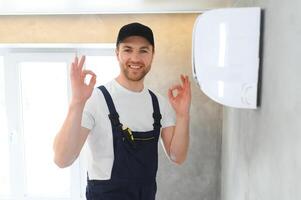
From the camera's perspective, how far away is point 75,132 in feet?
4.07

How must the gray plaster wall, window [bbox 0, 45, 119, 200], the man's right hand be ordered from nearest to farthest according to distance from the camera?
the gray plaster wall < the man's right hand < window [bbox 0, 45, 119, 200]

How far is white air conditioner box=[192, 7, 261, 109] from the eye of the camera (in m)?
0.94

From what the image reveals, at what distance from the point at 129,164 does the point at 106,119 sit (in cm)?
24

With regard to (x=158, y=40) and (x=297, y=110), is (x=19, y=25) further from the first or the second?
(x=297, y=110)

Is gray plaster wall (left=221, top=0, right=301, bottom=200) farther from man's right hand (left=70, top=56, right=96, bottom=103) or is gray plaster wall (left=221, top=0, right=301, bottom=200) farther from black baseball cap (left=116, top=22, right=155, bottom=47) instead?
man's right hand (left=70, top=56, right=96, bottom=103)

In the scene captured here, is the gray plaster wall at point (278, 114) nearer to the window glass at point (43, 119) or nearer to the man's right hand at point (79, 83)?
the man's right hand at point (79, 83)

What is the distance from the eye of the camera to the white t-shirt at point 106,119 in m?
1.38

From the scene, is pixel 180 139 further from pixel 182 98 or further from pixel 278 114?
pixel 278 114

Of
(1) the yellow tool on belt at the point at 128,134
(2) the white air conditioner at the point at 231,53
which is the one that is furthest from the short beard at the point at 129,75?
(2) the white air conditioner at the point at 231,53

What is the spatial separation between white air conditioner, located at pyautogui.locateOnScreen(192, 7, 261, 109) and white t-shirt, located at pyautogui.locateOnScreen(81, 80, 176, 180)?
0.47 meters

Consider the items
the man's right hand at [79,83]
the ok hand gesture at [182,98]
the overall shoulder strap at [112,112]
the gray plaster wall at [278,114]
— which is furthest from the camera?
the ok hand gesture at [182,98]

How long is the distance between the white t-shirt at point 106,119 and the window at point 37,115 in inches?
45.7

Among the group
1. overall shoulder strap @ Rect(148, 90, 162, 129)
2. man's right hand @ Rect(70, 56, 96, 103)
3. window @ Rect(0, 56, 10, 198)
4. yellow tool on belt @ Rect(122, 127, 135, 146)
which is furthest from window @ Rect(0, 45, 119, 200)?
man's right hand @ Rect(70, 56, 96, 103)

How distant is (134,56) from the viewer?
142cm
